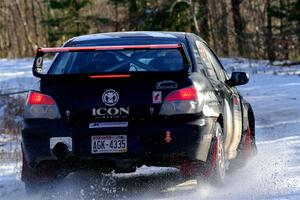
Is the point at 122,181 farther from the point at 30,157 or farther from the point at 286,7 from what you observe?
the point at 286,7

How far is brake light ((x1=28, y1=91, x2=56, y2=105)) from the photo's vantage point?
20.8ft

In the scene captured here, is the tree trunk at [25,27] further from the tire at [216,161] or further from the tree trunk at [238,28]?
the tire at [216,161]

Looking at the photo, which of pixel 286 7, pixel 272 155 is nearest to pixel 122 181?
pixel 272 155

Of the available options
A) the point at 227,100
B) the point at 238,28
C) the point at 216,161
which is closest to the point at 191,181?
the point at 227,100

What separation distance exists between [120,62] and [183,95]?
32.1 inches

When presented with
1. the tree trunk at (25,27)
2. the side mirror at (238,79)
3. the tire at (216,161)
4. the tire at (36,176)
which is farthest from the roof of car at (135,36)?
the tree trunk at (25,27)

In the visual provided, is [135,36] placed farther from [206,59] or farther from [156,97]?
[156,97]

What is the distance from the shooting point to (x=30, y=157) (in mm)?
6371

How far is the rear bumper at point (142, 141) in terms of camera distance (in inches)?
242

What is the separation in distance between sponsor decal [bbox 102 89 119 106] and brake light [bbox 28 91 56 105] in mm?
433

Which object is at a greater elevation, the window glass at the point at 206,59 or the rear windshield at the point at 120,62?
the rear windshield at the point at 120,62

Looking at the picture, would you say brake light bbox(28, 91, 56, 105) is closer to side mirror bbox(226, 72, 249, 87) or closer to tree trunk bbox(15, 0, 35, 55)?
side mirror bbox(226, 72, 249, 87)

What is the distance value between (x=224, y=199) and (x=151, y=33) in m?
2.16

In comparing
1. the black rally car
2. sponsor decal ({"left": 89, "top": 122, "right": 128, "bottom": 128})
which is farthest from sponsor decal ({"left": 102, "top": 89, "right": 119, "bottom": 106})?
sponsor decal ({"left": 89, "top": 122, "right": 128, "bottom": 128})
